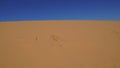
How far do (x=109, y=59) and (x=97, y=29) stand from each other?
2495 mm

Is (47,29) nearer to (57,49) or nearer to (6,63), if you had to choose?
(57,49)

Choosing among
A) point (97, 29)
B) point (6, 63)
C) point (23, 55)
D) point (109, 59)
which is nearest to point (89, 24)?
point (97, 29)

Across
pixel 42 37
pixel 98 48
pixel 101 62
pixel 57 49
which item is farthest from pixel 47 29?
pixel 101 62

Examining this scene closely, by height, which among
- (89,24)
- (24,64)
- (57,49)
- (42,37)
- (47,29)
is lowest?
(24,64)

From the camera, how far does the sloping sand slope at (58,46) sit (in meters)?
5.10

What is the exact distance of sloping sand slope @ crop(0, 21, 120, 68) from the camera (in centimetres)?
510

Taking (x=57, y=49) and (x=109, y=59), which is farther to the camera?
(x=57, y=49)

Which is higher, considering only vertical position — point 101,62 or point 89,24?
point 89,24

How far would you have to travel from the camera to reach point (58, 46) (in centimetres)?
593

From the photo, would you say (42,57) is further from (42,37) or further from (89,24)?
(89,24)

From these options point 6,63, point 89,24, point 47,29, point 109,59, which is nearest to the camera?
point 6,63

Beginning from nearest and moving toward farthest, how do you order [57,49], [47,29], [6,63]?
[6,63], [57,49], [47,29]

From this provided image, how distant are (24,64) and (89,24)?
14.7ft

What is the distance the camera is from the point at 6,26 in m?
7.77
